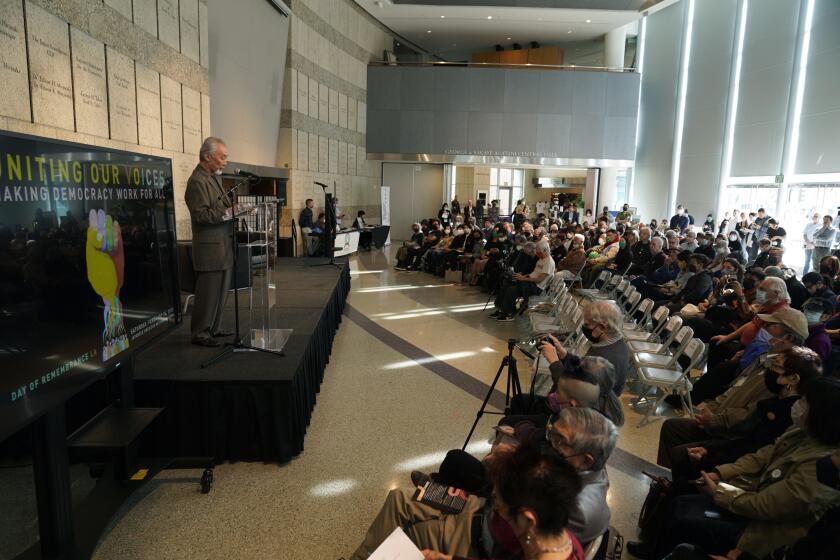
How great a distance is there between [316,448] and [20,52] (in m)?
3.96

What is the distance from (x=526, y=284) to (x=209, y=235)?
16.8 feet

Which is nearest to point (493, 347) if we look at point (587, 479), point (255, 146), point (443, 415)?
point (443, 415)

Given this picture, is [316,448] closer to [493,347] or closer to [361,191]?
[493,347]

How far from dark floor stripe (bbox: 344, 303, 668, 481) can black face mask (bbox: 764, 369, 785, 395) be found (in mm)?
998

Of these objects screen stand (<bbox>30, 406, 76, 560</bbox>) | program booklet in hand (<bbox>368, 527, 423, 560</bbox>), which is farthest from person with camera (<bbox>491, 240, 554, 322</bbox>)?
screen stand (<bbox>30, 406, 76, 560</bbox>)

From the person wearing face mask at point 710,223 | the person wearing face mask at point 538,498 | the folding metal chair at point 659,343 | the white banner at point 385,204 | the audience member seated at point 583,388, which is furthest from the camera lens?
the white banner at point 385,204

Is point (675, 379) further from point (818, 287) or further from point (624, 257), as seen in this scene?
point (624, 257)

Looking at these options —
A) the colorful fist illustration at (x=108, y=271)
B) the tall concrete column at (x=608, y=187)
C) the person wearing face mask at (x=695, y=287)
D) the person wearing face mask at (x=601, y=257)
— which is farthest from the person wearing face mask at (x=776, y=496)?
the tall concrete column at (x=608, y=187)

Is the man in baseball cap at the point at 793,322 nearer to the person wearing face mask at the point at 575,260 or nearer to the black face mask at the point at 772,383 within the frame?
the black face mask at the point at 772,383

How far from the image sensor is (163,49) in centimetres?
674

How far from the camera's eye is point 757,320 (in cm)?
434

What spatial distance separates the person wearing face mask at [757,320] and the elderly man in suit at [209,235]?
4179 millimetres

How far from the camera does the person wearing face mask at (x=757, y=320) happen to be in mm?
4330

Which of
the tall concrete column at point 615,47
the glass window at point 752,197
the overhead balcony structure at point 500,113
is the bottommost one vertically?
the glass window at point 752,197
